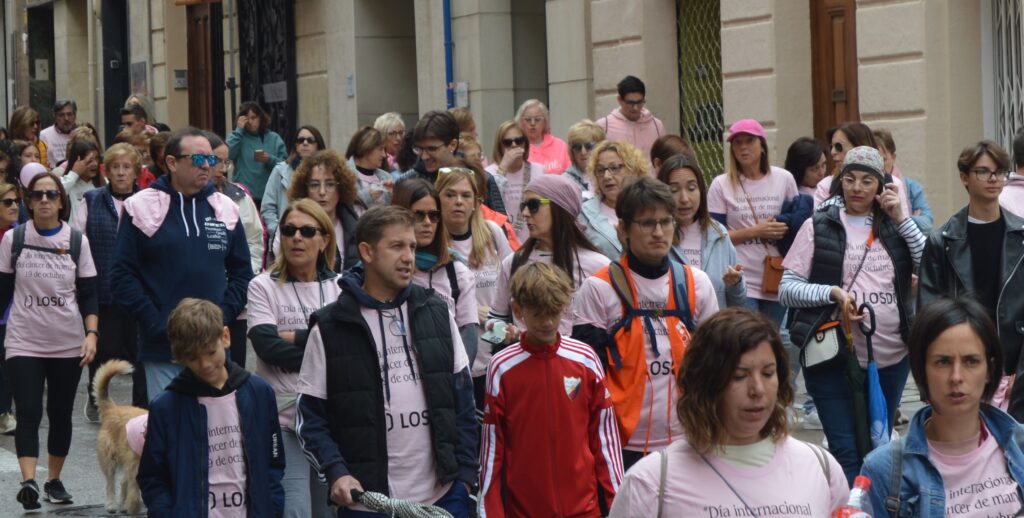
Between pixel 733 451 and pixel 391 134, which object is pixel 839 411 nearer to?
pixel 733 451

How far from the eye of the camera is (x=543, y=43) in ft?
69.1

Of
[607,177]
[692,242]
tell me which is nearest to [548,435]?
[692,242]

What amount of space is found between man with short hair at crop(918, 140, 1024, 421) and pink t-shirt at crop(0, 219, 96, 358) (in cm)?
477

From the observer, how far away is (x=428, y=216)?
7547 mm

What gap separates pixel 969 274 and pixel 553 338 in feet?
7.27

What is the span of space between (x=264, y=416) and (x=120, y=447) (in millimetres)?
2610

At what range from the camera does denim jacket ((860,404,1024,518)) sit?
4.18 meters

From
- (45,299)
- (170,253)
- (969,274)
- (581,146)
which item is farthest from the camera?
(581,146)

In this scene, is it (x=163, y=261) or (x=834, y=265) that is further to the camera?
(x=163, y=261)

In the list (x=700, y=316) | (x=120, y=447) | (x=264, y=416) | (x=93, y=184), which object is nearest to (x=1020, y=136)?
(x=700, y=316)

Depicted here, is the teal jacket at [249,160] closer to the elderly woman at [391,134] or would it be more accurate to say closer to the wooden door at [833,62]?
the elderly woman at [391,134]

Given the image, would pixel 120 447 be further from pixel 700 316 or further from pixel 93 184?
pixel 93 184

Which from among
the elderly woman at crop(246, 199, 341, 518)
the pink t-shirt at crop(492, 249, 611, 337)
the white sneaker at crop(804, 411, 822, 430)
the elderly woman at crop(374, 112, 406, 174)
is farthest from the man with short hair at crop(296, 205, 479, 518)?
the elderly woman at crop(374, 112, 406, 174)

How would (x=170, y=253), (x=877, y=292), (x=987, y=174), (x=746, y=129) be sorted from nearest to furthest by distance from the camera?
(x=987, y=174) < (x=877, y=292) < (x=170, y=253) < (x=746, y=129)
